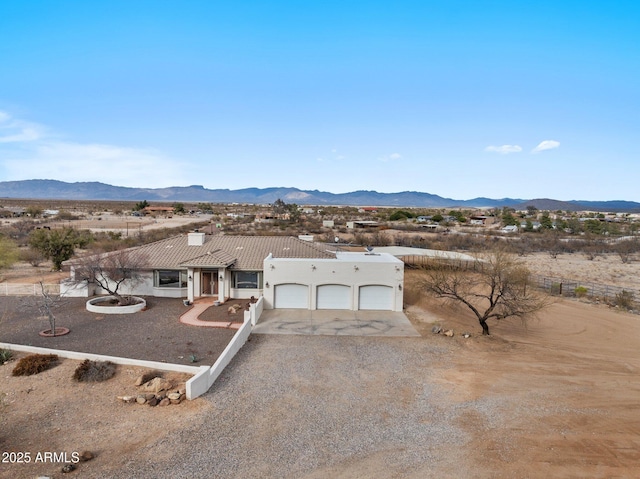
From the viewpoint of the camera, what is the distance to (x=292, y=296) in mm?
26938

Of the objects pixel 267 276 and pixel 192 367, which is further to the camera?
pixel 267 276

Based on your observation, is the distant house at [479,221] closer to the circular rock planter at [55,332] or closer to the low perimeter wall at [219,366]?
the low perimeter wall at [219,366]

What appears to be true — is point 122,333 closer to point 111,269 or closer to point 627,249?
point 111,269

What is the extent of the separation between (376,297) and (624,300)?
1662 cm

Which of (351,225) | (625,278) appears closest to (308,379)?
(625,278)

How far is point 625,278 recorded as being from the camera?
38.7m

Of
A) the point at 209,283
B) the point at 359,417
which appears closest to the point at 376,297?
the point at 209,283

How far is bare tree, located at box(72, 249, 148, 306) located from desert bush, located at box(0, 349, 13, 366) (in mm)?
7520

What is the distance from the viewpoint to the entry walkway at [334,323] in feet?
73.9

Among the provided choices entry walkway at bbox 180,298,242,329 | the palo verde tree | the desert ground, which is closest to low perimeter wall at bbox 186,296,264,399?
the desert ground

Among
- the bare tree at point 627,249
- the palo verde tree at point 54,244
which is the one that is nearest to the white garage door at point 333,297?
the palo verde tree at point 54,244

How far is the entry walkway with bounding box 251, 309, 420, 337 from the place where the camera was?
22531mm

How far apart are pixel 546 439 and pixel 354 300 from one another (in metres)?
14.8

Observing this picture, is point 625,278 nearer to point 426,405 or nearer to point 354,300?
point 354,300
